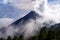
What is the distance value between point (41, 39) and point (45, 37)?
2.27 metres

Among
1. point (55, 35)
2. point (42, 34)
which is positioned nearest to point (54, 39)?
point (55, 35)

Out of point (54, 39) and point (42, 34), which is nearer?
point (54, 39)

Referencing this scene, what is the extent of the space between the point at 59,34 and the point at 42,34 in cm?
868

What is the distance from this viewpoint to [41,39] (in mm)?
111188

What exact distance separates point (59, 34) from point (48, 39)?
8.85 meters

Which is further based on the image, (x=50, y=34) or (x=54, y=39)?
(x=50, y=34)

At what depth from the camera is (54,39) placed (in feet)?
346

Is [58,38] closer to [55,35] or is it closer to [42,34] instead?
[55,35]

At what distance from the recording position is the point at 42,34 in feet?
378

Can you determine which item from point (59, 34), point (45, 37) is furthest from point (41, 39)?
point (59, 34)

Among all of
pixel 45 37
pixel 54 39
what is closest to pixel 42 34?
pixel 45 37

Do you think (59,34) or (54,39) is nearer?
(54,39)

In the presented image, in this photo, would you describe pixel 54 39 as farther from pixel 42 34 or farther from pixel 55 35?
pixel 42 34

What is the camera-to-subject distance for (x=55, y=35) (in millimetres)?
109000
